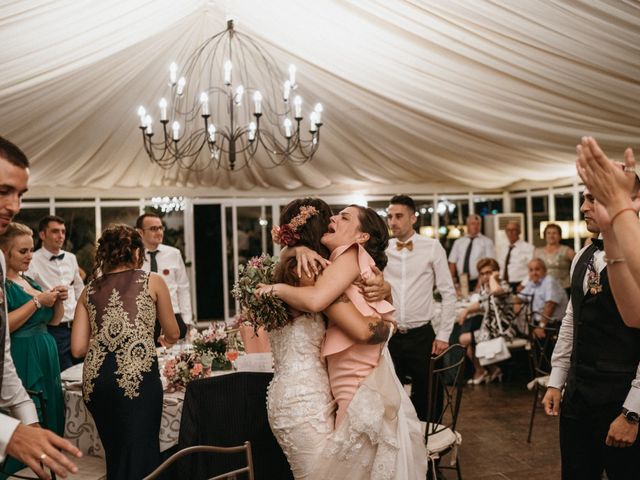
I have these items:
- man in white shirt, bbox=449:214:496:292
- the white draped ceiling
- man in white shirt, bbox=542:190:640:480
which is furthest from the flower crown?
man in white shirt, bbox=449:214:496:292

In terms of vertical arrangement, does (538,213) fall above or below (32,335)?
above

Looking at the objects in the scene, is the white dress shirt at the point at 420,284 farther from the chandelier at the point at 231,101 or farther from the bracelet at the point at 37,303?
the bracelet at the point at 37,303

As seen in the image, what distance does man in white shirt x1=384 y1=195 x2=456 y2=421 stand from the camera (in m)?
4.05

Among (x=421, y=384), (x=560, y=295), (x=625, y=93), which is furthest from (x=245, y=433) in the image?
(x=560, y=295)

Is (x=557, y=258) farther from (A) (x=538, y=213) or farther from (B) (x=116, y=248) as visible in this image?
(B) (x=116, y=248)

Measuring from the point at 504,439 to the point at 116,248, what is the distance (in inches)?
135

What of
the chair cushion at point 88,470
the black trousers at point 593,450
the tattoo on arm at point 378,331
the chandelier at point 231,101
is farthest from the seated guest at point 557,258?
the chair cushion at point 88,470

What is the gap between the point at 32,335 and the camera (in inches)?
134

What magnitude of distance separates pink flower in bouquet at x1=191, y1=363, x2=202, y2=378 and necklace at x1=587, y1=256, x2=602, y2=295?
190 cm

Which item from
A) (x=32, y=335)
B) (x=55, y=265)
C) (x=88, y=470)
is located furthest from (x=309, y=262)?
(x=55, y=265)

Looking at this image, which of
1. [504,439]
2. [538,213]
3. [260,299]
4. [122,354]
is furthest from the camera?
[538,213]

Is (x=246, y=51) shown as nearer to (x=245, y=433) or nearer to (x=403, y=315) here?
(x=403, y=315)

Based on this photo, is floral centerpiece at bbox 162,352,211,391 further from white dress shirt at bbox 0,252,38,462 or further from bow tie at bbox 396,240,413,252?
bow tie at bbox 396,240,413,252

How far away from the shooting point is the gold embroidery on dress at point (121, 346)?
2777 millimetres
